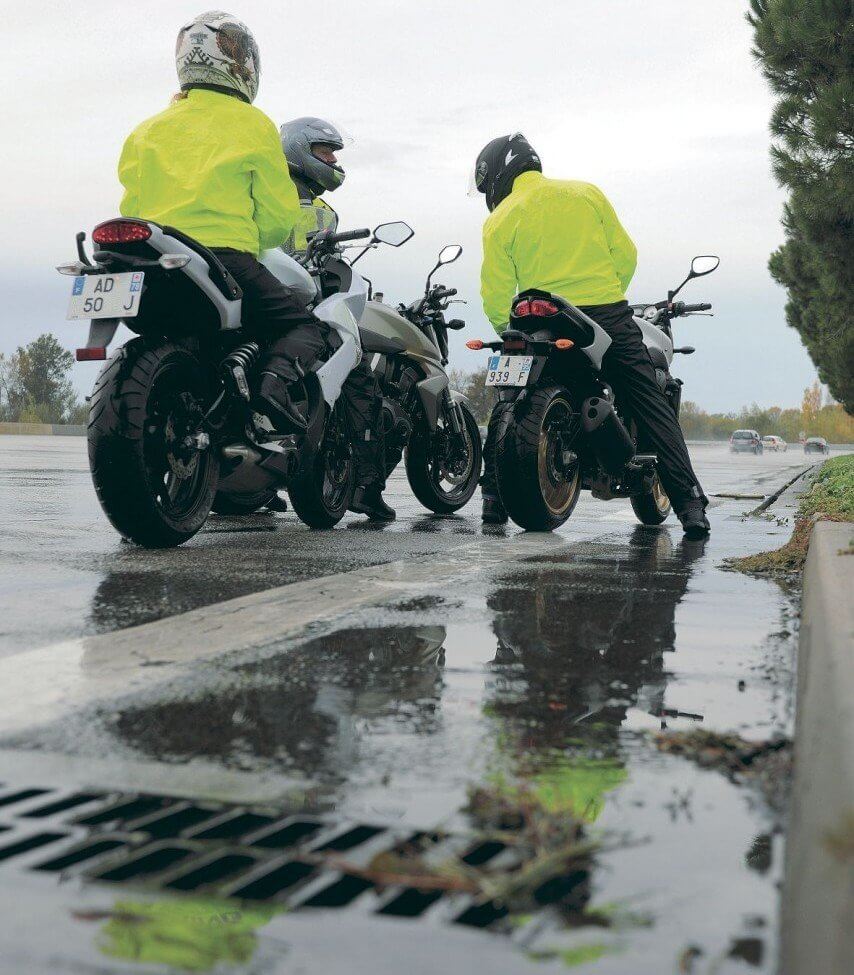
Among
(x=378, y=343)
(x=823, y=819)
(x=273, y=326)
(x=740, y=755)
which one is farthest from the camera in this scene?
(x=378, y=343)

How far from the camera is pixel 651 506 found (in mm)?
8852

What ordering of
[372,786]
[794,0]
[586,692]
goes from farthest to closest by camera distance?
[794,0] → [586,692] → [372,786]

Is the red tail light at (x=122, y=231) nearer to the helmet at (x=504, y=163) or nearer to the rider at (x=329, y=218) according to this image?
the rider at (x=329, y=218)

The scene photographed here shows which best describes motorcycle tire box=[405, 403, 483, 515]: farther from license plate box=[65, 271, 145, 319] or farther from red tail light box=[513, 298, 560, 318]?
license plate box=[65, 271, 145, 319]

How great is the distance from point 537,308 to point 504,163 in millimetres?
1017

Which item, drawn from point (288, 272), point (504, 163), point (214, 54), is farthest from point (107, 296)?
point (504, 163)

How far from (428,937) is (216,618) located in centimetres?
235

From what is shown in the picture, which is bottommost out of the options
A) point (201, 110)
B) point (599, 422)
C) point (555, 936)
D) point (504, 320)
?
point (555, 936)

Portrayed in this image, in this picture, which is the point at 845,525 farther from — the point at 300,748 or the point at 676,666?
the point at 300,748

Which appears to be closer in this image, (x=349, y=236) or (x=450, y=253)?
(x=349, y=236)

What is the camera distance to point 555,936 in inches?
63.2

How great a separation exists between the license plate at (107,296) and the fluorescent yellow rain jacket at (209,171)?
0.62 metres

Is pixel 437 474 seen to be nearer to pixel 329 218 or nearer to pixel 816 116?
pixel 329 218

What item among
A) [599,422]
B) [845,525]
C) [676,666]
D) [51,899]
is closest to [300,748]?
[51,899]
